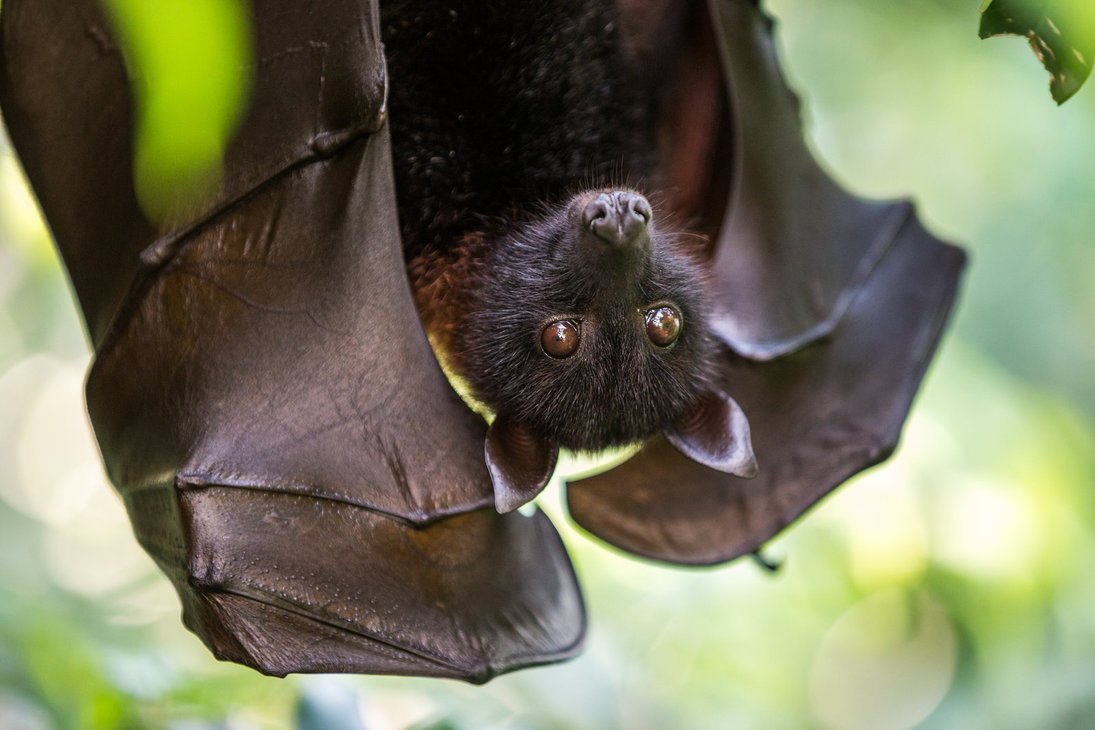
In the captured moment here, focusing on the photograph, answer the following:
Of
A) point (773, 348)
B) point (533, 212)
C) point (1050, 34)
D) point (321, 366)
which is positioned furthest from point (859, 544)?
point (1050, 34)

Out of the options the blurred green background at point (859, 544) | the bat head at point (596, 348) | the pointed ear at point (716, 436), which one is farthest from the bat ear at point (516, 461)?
the blurred green background at point (859, 544)

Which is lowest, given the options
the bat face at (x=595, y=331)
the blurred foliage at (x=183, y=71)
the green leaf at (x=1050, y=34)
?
the bat face at (x=595, y=331)

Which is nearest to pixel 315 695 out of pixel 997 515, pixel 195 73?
pixel 195 73

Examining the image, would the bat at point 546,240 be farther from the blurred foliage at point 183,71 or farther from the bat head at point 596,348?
the blurred foliage at point 183,71

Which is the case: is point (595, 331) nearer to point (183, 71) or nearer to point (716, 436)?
point (716, 436)

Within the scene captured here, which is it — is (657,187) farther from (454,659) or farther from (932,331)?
(454,659)

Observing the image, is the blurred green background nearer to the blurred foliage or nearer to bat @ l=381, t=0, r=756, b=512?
bat @ l=381, t=0, r=756, b=512
